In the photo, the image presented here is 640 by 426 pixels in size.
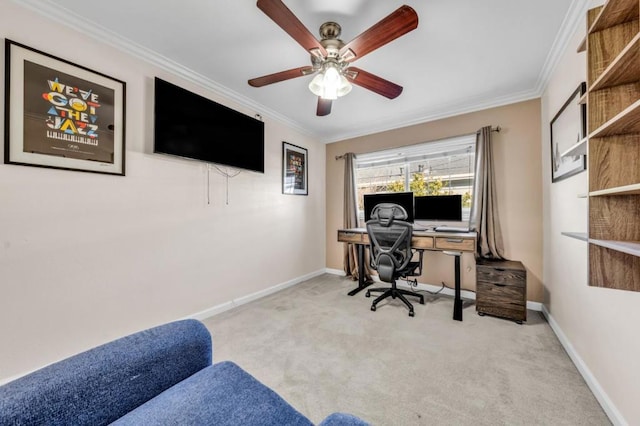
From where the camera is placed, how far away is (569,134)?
6.30 feet

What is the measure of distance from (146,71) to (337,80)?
169 centimetres

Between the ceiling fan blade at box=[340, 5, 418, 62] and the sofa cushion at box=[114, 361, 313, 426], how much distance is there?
5.89 ft

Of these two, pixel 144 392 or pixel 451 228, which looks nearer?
pixel 144 392

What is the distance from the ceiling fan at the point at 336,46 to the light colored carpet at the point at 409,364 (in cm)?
204

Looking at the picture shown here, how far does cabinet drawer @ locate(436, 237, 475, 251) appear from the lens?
8.22ft

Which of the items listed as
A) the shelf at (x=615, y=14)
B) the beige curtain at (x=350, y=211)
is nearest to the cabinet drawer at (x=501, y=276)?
the beige curtain at (x=350, y=211)

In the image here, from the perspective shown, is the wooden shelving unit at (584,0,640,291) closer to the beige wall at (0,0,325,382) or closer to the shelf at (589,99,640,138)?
the shelf at (589,99,640,138)

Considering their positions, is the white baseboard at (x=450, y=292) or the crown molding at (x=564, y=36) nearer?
the crown molding at (x=564, y=36)

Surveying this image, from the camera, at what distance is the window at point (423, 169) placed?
3174 millimetres

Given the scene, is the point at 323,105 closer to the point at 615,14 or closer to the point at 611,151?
the point at 615,14

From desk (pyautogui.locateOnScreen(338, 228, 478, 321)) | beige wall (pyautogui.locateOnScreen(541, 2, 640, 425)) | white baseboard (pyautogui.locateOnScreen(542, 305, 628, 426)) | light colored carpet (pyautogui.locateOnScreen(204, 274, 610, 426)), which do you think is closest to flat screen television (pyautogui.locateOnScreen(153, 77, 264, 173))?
light colored carpet (pyautogui.locateOnScreen(204, 274, 610, 426))

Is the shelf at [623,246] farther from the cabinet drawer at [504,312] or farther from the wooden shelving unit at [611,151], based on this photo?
the cabinet drawer at [504,312]

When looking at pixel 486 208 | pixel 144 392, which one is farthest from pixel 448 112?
pixel 144 392

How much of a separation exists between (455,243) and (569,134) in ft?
4.15
